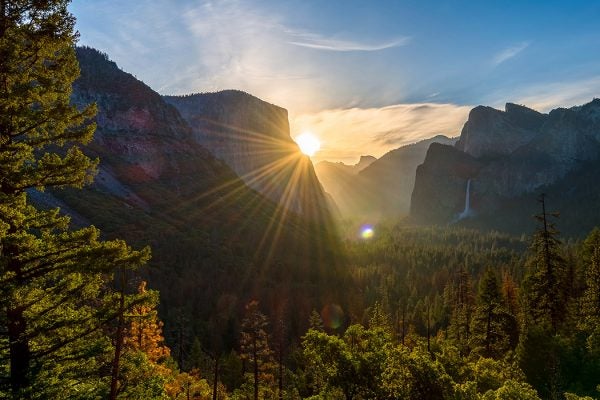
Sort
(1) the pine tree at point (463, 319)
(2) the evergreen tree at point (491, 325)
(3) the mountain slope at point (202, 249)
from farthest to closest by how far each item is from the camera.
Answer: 1. (3) the mountain slope at point (202, 249)
2. (1) the pine tree at point (463, 319)
3. (2) the evergreen tree at point (491, 325)

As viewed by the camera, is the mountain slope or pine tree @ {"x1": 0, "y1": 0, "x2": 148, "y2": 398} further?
the mountain slope

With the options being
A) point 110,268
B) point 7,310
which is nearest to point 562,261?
point 110,268

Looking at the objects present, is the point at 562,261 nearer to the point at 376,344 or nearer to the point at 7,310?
the point at 376,344

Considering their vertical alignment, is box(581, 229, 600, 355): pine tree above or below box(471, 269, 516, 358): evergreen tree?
above

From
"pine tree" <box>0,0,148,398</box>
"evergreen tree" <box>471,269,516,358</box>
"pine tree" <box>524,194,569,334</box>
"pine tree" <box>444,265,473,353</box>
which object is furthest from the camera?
"pine tree" <box>444,265,473,353</box>

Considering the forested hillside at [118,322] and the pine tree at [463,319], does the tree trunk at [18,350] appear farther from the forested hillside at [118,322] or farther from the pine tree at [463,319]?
the pine tree at [463,319]

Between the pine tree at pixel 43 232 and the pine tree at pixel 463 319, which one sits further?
the pine tree at pixel 463 319

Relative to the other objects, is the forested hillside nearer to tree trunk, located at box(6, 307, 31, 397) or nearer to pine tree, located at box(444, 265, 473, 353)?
tree trunk, located at box(6, 307, 31, 397)

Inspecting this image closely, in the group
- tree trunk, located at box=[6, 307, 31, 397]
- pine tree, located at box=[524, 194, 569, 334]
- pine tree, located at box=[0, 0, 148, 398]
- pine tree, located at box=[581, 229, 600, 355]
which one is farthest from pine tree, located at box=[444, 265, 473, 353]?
tree trunk, located at box=[6, 307, 31, 397]

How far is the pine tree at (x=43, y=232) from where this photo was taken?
10.6 metres

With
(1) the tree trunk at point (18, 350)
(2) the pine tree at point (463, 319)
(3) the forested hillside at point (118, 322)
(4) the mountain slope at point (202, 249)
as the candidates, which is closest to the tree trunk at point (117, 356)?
(3) the forested hillside at point (118, 322)

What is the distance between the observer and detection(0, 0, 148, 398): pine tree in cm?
1055

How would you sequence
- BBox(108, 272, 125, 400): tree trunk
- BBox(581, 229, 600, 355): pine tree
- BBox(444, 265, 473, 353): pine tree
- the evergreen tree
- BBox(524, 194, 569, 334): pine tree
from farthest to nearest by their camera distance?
BBox(444, 265, 473, 353): pine tree → the evergreen tree → BBox(524, 194, 569, 334): pine tree → BBox(581, 229, 600, 355): pine tree → BBox(108, 272, 125, 400): tree trunk

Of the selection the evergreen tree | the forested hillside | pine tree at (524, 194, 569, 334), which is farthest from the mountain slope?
pine tree at (524, 194, 569, 334)
